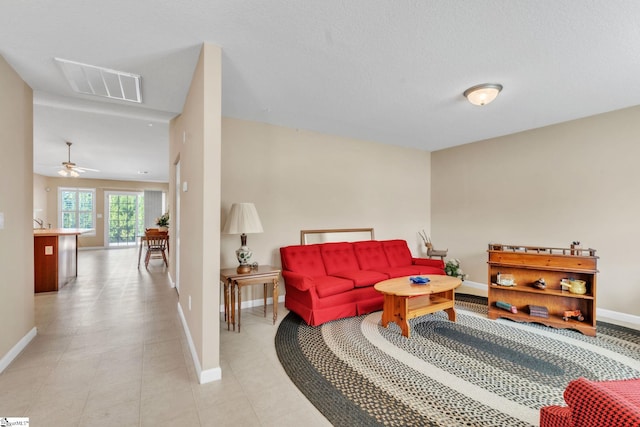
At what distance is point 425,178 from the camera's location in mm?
5711

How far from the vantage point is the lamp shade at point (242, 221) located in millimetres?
3123

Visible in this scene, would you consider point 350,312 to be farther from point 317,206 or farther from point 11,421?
point 11,421

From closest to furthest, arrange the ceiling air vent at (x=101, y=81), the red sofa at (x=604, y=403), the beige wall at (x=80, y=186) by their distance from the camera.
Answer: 1. the red sofa at (x=604, y=403)
2. the ceiling air vent at (x=101, y=81)
3. the beige wall at (x=80, y=186)

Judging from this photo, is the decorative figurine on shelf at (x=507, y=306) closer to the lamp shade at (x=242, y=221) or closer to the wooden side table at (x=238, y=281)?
the wooden side table at (x=238, y=281)

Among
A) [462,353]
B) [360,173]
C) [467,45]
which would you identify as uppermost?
[467,45]

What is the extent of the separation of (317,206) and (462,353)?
2724 millimetres

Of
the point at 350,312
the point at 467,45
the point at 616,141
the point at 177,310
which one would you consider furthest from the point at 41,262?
the point at 616,141

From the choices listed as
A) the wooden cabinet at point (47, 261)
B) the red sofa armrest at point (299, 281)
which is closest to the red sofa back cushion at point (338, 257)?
the red sofa armrest at point (299, 281)

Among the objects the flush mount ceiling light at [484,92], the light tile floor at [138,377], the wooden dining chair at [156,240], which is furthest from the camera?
the wooden dining chair at [156,240]

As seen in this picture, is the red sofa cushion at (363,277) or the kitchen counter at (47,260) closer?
the red sofa cushion at (363,277)

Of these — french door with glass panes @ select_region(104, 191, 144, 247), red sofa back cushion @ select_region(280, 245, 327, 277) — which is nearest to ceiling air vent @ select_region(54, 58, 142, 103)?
red sofa back cushion @ select_region(280, 245, 327, 277)

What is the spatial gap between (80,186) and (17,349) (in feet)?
29.7

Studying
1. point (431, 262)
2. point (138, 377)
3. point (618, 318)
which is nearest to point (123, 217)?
point (138, 377)

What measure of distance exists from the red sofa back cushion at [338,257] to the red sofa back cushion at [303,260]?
10 cm
